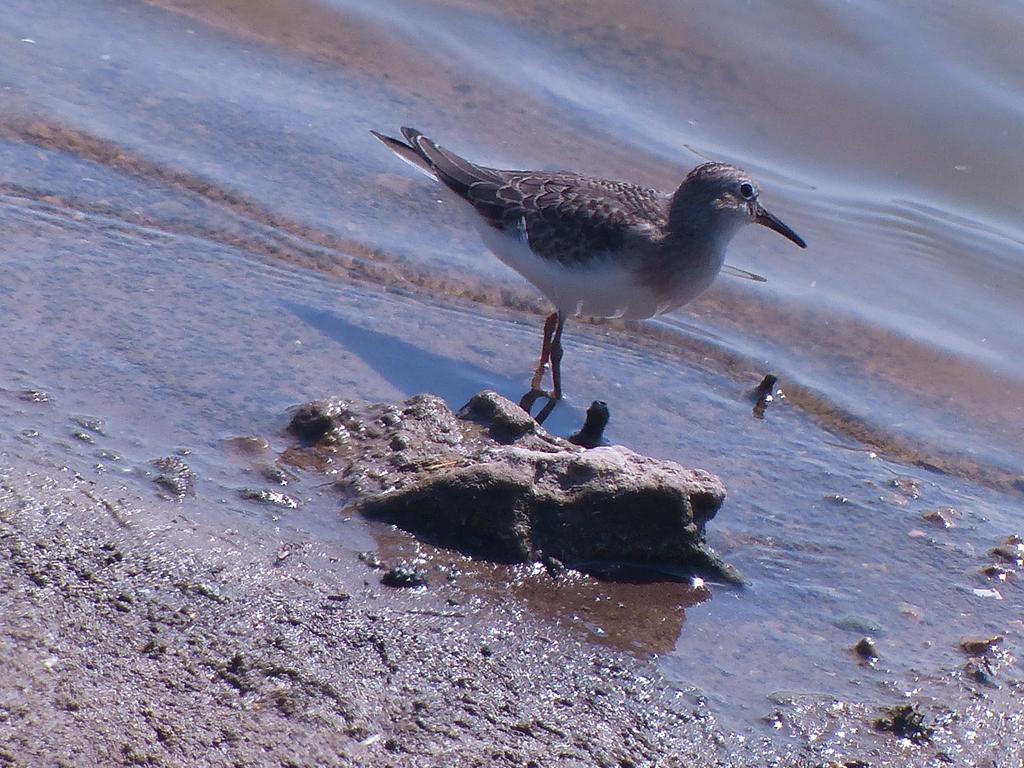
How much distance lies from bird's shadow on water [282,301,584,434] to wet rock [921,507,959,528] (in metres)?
1.52

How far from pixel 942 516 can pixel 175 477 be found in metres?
3.06

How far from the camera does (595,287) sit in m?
6.60

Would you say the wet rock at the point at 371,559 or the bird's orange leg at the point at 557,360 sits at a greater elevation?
the bird's orange leg at the point at 557,360

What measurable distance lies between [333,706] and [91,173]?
4.32 metres

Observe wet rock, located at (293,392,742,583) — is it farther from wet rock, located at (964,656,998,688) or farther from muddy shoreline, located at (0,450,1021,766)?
wet rock, located at (964,656,998,688)

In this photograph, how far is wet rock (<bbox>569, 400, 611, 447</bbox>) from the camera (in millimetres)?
5539

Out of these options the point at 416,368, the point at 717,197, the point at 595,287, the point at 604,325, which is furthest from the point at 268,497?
the point at 717,197

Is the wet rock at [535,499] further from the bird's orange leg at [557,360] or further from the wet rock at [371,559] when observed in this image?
the bird's orange leg at [557,360]

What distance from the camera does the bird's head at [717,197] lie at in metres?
6.86

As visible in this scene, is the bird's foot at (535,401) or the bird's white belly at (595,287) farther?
the bird's white belly at (595,287)

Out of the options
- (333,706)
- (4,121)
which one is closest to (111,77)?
(4,121)

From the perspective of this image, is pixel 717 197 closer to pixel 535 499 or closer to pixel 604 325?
pixel 604 325

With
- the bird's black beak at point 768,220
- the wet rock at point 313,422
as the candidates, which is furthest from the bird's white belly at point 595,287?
the wet rock at point 313,422

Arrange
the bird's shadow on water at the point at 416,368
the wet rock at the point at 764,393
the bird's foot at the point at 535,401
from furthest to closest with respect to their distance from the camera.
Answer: the wet rock at the point at 764,393 → the bird's foot at the point at 535,401 → the bird's shadow on water at the point at 416,368
